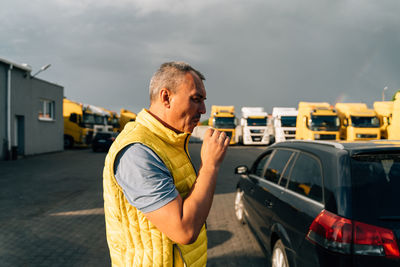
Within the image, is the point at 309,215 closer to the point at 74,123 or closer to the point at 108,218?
the point at 108,218

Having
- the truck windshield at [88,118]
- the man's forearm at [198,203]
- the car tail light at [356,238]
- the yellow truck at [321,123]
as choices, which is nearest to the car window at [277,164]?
the car tail light at [356,238]

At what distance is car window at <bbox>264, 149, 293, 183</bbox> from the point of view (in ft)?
11.5

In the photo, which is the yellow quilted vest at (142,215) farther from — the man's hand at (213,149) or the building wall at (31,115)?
the building wall at (31,115)

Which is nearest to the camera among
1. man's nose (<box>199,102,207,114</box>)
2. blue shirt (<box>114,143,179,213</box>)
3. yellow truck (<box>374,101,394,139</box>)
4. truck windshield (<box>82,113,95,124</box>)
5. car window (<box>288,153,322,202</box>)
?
blue shirt (<box>114,143,179,213</box>)

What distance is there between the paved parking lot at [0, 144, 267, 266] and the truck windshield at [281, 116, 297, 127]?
18.3m

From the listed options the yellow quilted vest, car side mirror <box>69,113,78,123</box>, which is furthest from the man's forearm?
car side mirror <box>69,113,78,123</box>

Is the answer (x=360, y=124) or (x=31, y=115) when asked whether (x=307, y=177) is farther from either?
(x=31, y=115)

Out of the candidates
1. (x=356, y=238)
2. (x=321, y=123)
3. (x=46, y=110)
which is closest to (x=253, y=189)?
(x=356, y=238)

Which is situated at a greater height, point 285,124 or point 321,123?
point 285,124

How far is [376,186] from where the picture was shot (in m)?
2.21

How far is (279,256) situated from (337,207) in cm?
109

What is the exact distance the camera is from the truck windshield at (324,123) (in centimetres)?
1966

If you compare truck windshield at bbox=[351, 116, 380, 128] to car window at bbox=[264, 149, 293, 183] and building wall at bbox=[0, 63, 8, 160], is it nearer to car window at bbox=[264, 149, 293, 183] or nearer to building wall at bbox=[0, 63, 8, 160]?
car window at bbox=[264, 149, 293, 183]

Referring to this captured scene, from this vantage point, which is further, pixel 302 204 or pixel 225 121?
pixel 225 121
